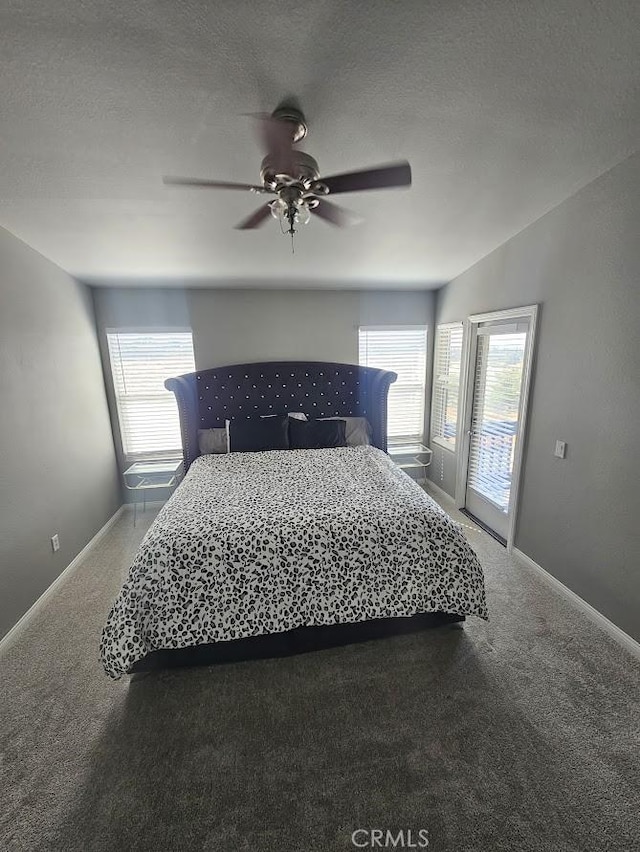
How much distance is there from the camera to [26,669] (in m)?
1.90

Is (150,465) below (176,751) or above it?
above

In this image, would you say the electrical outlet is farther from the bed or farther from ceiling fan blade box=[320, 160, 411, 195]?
ceiling fan blade box=[320, 160, 411, 195]

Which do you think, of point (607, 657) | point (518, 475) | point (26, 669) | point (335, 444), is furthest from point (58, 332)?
point (607, 657)

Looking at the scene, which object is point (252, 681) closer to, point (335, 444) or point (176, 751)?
point (176, 751)

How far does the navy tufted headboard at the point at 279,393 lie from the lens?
3.68 m

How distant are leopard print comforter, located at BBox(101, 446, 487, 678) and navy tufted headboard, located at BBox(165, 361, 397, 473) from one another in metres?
1.67

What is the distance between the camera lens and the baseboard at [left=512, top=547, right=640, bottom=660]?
1.95m

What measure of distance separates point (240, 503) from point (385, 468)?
49.8 inches

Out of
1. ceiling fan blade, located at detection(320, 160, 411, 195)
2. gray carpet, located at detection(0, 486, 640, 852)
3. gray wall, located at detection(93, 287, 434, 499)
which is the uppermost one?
ceiling fan blade, located at detection(320, 160, 411, 195)

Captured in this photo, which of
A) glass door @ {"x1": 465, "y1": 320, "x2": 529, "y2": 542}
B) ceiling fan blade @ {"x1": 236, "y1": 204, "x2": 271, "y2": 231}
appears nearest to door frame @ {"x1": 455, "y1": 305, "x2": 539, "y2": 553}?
glass door @ {"x1": 465, "y1": 320, "x2": 529, "y2": 542}

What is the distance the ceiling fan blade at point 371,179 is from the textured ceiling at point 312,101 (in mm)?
339

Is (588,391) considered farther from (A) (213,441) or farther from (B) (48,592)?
(B) (48,592)

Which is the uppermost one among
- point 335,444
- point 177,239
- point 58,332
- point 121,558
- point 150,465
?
point 177,239

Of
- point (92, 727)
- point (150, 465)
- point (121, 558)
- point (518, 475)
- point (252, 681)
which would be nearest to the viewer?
point (92, 727)
